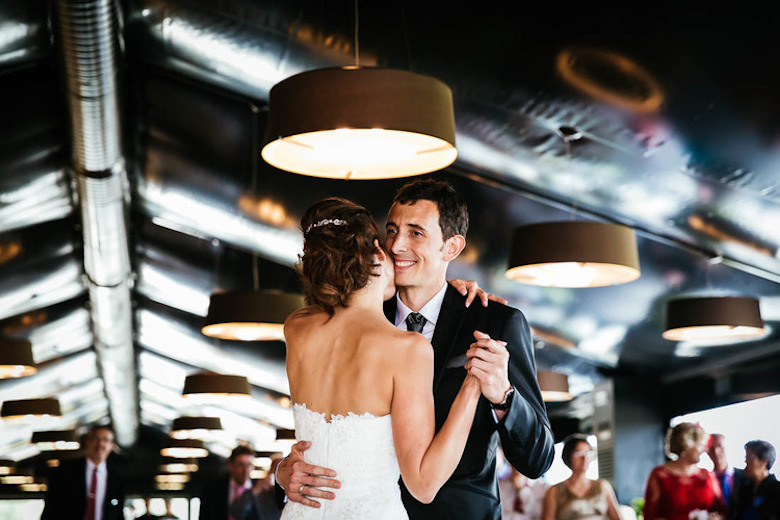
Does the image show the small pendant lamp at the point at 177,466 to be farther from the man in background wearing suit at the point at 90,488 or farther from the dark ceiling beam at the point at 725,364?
the man in background wearing suit at the point at 90,488

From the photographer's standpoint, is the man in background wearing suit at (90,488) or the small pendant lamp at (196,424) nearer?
the man in background wearing suit at (90,488)

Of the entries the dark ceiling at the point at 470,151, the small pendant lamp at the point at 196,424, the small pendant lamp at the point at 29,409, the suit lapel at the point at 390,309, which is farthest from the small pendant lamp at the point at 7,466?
the suit lapel at the point at 390,309

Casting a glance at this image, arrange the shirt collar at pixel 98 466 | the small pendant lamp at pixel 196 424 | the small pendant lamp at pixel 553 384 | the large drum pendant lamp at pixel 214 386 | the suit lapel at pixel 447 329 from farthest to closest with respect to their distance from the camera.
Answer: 1. the small pendant lamp at pixel 196 424
2. the small pendant lamp at pixel 553 384
3. the large drum pendant lamp at pixel 214 386
4. the shirt collar at pixel 98 466
5. the suit lapel at pixel 447 329

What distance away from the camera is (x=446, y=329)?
8.23ft

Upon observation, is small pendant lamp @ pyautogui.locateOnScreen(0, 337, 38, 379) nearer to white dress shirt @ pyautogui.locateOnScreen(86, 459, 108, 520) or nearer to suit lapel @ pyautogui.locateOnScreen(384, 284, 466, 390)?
white dress shirt @ pyautogui.locateOnScreen(86, 459, 108, 520)

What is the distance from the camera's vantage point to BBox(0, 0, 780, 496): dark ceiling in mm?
5039

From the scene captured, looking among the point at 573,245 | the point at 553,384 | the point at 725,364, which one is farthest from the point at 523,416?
the point at 725,364

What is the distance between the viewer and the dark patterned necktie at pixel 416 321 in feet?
8.40

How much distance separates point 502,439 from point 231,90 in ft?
16.9

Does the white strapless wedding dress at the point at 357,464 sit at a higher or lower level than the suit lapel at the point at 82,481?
lower

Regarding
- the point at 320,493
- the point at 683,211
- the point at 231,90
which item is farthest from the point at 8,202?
the point at 320,493

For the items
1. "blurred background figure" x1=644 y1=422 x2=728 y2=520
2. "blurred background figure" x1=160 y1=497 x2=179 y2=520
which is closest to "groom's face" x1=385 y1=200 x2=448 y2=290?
"blurred background figure" x1=644 y1=422 x2=728 y2=520

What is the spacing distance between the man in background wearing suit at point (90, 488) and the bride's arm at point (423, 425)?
185 inches

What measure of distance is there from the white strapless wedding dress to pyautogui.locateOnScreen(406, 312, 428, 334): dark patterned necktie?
0.39 metres
